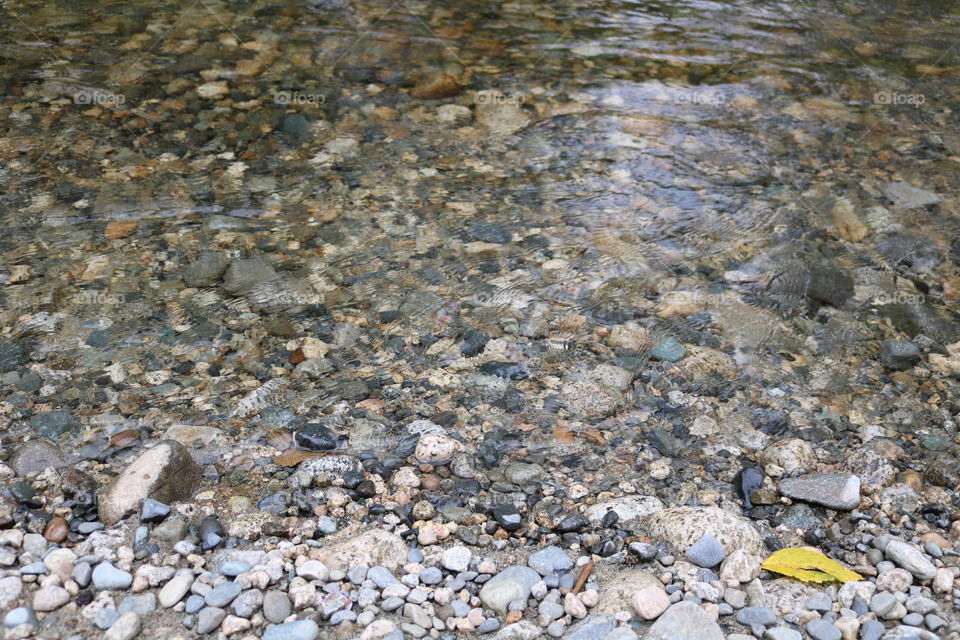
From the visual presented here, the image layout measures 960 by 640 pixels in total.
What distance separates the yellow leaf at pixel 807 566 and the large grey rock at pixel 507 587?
64 centimetres

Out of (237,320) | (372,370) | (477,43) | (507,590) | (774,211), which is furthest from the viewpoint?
(477,43)

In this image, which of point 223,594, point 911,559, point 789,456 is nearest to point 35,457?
point 223,594

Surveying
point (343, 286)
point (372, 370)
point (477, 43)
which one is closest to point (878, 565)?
point (372, 370)

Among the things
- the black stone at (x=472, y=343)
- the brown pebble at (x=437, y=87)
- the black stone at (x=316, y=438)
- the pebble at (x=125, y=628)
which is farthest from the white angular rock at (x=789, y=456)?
the brown pebble at (x=437, y=87)

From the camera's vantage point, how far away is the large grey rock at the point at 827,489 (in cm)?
250

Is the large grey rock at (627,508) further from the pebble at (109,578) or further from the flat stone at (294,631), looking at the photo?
the pebble at (109,578)

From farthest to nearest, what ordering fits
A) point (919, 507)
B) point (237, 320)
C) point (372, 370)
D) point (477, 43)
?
point (477, 43) → point (237, 320) → point (372, 370) → point (919, 507)

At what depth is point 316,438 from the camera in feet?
9.09

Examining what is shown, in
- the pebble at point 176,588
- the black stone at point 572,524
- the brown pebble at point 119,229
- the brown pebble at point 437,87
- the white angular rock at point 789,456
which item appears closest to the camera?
the pebble at point 176,588

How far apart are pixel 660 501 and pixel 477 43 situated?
3996 mm

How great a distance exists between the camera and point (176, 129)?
4551mm

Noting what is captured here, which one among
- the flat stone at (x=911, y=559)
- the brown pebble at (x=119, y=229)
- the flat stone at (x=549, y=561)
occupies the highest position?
the flat stone at (x=911, y=559)

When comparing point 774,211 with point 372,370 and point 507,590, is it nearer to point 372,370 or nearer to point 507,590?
point 372,370

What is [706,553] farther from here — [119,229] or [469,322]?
[119,229]
